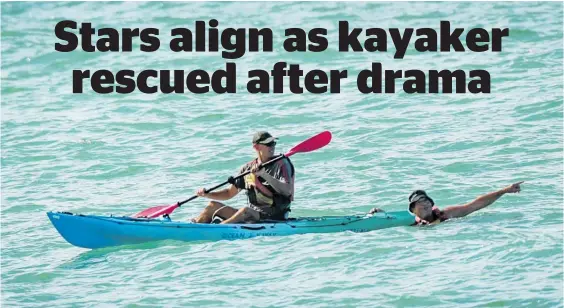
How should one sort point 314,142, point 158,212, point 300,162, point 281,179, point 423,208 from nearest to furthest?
point 281,179 → point 423,208 → point 158,212 → point 314,142 → point 300,162

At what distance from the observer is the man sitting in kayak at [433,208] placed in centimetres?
1059

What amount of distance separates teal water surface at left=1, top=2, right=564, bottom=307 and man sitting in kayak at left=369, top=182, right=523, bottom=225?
16cm

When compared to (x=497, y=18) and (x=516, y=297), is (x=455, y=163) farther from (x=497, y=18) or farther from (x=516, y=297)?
(x=497, y=18)

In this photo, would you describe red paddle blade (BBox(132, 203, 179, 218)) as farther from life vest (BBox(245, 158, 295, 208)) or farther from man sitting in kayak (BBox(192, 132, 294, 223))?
life vest (BBox(245, 158, 295, 208))

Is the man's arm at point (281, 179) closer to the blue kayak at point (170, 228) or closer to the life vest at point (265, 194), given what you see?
the life vest at point (265, 194)

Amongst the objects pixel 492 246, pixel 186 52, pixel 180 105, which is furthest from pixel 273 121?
pixel 492 246

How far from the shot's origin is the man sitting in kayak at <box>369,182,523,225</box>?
34.7ft

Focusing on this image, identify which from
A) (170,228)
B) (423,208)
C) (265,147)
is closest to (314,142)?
(265,147)

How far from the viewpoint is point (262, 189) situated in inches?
409

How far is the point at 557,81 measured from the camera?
1658 centimetres

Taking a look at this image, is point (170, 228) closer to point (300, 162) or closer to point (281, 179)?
point (281, 179)

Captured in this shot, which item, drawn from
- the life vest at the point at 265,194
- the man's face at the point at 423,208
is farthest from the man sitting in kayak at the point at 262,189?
the man's face at the point at 423,208

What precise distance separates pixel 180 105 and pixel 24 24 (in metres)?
6.82

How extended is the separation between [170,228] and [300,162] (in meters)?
3.59
